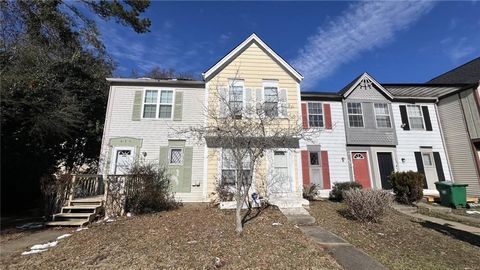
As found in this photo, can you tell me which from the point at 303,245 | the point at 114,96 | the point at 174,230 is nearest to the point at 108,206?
the point at 174,230

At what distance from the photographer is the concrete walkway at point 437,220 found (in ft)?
26.8

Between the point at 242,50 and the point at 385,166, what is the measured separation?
35.8ft

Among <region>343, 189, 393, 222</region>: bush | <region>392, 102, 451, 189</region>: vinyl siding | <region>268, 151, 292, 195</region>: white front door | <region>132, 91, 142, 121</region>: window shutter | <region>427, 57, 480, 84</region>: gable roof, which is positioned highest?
<region>427, 57, 480, 84</region>: gable roof

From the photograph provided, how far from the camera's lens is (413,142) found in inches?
607

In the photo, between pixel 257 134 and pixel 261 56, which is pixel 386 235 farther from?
pixel 261 56

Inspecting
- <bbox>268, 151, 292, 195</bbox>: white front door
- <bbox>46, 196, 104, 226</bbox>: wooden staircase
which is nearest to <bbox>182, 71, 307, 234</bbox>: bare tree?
<bbox>268, 151, 292, 195</bbox>: white front door

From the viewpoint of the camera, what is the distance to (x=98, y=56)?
15469 mm

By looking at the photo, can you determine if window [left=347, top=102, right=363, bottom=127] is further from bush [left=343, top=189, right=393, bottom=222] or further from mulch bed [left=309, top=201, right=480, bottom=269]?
bush [left=343, top=189, right=393, bottom=222]

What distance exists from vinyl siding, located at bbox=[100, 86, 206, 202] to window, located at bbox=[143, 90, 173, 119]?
0.35 m

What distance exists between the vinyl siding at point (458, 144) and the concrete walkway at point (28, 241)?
20.0m

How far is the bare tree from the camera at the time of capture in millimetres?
7406

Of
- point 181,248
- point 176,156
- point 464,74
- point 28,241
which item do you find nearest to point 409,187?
point 181,248

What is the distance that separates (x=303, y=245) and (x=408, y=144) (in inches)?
518

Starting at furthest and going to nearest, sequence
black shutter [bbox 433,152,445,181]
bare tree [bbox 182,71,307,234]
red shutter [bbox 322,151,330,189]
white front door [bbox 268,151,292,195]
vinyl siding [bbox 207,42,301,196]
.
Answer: black shutter [bbox 433,152,445,181] → red shutter [bbox 322,151,330,189] → vinyl siding [bbox 207,42,301,196] → white front door [bbox 268,151,292,195] → bare tree [bbox 182,71,307,234]
